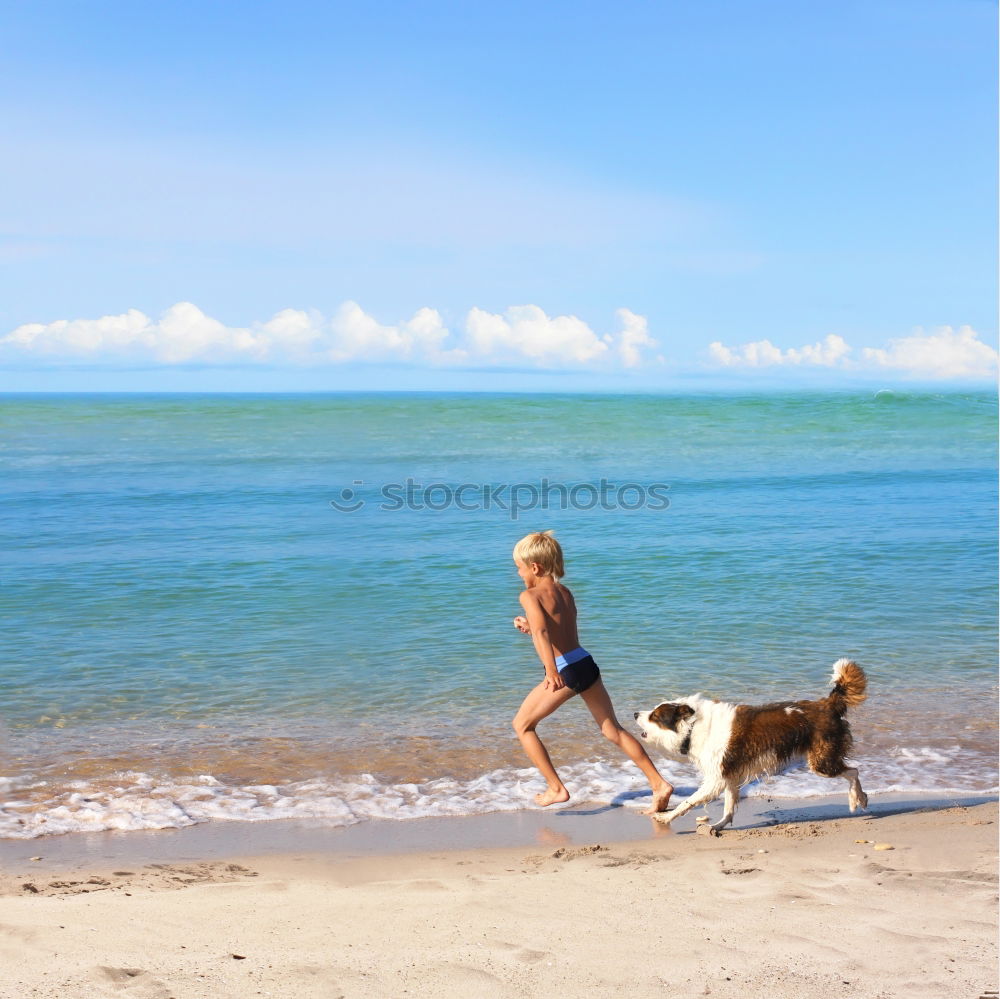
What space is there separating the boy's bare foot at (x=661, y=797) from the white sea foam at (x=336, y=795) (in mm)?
324

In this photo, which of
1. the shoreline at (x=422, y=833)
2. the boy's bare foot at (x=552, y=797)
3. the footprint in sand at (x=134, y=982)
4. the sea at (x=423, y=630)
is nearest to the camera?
the footprint in sand at (x=134, y=982)

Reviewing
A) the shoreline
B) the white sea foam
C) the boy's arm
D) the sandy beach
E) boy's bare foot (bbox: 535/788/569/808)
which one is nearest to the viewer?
the sandy beach

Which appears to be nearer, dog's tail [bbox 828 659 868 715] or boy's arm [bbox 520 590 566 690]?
dog's tail [bbox 828 659 868 715]

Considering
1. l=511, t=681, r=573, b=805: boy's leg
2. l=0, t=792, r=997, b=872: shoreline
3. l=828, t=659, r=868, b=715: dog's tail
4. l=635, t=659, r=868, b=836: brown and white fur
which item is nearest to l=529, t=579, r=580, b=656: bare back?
l=511, t=681, r=573, b=805: boy's leg

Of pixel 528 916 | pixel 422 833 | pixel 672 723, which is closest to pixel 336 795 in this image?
pixel 422 833

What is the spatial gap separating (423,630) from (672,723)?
5600 millimetres

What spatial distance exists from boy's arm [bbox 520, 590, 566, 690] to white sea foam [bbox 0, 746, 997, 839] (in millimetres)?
890

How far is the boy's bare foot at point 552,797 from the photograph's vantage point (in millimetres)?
6297

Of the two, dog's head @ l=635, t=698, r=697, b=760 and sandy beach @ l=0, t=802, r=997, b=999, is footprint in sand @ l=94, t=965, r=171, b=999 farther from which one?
dog's head @ l=635, t=698, r=697, b=760

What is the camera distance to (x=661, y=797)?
19.9ft

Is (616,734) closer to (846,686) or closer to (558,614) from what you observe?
(558,614)

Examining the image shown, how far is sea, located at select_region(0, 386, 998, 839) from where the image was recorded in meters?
6.90

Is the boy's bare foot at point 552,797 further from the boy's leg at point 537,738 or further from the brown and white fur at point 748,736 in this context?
the brown and white fur at point 748,736

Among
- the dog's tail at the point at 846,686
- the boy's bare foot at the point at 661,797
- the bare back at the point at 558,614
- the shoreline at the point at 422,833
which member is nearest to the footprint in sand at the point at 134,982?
the shoreline at the point at 422,833
